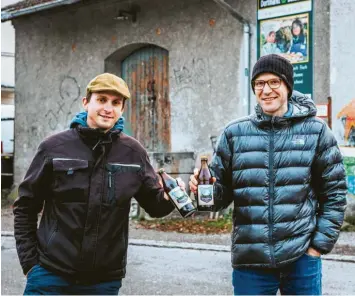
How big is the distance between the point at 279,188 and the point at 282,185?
23mm

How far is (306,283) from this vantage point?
12.1ft

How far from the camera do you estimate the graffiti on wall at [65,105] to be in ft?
53.8

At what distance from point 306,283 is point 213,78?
396 inches

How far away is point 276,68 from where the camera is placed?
3.88 m

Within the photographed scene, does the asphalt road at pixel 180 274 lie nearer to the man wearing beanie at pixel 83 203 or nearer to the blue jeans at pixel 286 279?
the blue jeans at pixel 286 279

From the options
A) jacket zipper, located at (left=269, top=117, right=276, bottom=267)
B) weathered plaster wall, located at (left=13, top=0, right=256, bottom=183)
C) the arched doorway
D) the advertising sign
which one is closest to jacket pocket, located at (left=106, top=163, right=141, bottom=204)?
jacket zipper, located at (left=269, top=117, right=276, bottom=267)

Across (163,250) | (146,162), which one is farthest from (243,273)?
(163,250)

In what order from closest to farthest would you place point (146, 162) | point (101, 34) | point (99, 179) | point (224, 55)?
point (99, 179) < point (146, 162) < point (224, 55) < point (101, 34)

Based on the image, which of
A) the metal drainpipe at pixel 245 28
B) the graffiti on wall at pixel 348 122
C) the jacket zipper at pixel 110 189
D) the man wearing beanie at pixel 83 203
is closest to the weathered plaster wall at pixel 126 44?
the metal drainpipe at pixel 245 28

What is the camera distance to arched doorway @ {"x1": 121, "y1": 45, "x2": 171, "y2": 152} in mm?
14734

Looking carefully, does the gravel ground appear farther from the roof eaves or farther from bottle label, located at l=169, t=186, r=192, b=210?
bottle label, located at l=169, t=186, r=192, b=210

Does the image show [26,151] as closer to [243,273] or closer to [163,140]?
[163,140]

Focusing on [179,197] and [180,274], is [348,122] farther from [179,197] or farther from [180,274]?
[179,197]

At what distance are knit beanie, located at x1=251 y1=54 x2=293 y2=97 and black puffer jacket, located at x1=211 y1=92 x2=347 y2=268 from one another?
0.18 meters
